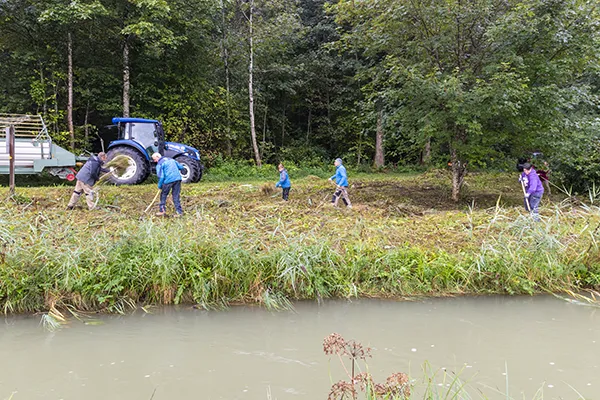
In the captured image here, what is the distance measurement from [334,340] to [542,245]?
4.65 metres

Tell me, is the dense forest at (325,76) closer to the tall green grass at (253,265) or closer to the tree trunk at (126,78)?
the tree trunk at (126,78)

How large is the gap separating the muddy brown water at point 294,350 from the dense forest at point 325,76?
528cm

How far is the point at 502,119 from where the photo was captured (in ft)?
32.2

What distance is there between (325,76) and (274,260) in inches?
707

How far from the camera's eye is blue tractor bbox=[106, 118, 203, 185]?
42.2ft

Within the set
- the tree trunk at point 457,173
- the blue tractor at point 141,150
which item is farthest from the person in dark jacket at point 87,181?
the tree trunk at point 457,173

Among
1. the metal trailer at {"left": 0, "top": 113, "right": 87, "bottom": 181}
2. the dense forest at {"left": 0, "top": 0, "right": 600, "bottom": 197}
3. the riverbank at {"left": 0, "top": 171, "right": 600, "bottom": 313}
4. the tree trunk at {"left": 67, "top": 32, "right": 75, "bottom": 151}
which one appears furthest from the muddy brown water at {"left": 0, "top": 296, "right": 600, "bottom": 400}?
the tree trunk at {"left": 67, "top": 32, "right": 75, "bottom": 151}

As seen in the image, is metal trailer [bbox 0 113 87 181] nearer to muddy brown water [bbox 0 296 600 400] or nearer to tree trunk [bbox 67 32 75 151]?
tree trunk [bbox 67 32 75 151]

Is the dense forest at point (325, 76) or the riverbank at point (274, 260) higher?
the dense forest at point (325, 76)

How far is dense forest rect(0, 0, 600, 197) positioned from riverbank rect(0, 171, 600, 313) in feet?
10.3

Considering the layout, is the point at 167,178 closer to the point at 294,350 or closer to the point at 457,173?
the point at 294,350

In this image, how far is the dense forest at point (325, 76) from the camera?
921 cm

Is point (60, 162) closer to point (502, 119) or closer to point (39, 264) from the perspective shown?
point (39, 264)

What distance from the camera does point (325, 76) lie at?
22.2m
